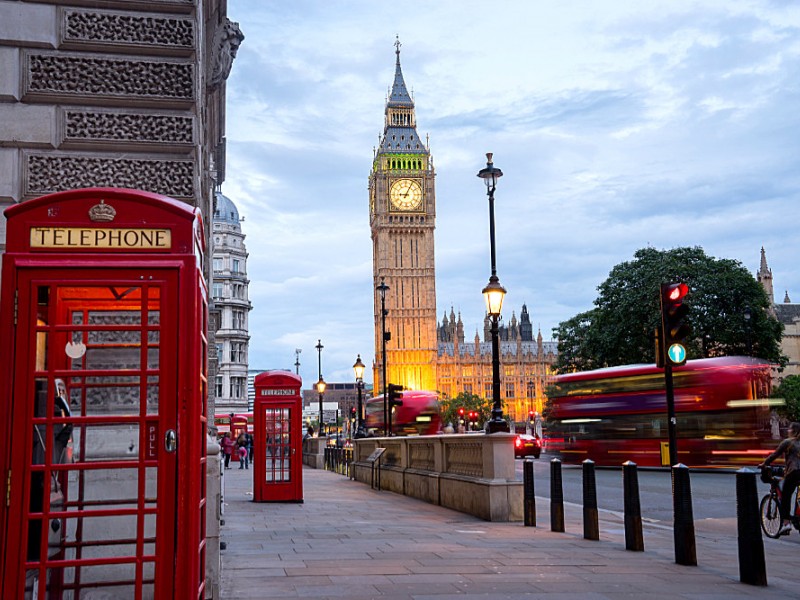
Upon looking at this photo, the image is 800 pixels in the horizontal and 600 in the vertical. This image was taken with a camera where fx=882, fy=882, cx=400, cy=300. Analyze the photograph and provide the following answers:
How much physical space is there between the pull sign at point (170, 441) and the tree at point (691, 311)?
47.5 meters

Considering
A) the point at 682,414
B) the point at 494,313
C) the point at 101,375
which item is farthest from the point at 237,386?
the point at 101,375

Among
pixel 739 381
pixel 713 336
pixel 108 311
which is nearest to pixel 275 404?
pixel 108 311

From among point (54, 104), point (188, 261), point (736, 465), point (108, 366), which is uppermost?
point (54, 104)

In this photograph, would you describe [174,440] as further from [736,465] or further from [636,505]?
[736,465]

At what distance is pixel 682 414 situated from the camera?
2839 cm

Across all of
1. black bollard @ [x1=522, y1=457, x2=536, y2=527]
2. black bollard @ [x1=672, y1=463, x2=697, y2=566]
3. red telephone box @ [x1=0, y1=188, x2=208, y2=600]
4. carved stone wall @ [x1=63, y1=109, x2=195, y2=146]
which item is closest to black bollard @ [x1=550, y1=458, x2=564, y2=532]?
black bollard @ [x1=522, y1=457, x2=536, y2=527]

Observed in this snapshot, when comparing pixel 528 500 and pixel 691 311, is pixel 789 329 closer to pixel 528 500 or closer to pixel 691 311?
pixel 691 311

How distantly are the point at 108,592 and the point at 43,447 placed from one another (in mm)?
1309

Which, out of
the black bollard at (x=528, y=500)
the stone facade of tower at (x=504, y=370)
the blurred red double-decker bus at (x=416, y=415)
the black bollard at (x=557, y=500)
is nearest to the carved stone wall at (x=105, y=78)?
the black bollard at (x=557, y=500)

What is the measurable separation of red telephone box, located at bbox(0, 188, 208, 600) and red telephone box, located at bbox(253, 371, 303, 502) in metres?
13.0

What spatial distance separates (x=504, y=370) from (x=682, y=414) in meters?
116

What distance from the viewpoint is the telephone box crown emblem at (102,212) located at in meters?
4.74

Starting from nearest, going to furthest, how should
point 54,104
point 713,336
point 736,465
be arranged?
1. point 54,104
2. point 736,465
3. point 713,336

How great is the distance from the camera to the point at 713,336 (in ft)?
170
